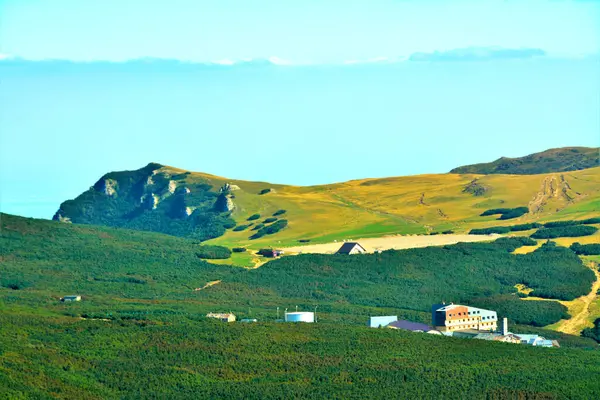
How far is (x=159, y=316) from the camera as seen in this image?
391 ft

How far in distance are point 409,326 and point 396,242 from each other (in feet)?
179

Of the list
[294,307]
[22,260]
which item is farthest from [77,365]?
[22,260]

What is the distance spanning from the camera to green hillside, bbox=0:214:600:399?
95.6 metres

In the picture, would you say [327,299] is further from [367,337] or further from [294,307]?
[367,337]

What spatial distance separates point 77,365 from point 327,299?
163ft

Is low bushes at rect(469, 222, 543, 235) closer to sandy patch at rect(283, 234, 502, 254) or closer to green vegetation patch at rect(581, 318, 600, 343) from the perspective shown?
sandy patch at rect(283, 234, 502, 254)

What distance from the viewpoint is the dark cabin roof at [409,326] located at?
119000 mm

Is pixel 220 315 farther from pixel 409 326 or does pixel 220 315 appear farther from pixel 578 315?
pixel 578 315

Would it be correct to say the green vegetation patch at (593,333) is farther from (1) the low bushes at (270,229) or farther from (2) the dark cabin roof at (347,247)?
(1) the low bushes at (270,229)

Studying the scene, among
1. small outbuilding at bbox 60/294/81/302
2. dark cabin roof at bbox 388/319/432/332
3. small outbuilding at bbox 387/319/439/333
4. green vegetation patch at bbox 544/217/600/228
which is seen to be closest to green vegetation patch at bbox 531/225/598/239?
green vegetation patch at bbox 544/217/600/228

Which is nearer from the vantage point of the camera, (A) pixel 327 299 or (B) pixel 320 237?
(A) pixel 327 299

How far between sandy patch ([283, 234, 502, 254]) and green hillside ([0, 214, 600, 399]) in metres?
5.79

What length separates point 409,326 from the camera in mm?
119688

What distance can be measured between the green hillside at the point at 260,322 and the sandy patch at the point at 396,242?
5786mm
